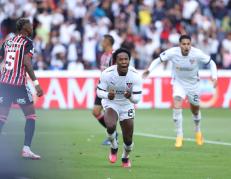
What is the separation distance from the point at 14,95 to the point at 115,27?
18588mm

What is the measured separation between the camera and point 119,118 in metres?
15.3

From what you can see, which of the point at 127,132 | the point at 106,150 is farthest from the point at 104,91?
the point at 106,150

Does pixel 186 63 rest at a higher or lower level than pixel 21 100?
higher

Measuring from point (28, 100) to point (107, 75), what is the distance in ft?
5.38

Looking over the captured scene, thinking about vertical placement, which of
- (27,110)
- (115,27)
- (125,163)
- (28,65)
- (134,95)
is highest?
(115,27)

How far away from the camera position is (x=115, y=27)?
112ft

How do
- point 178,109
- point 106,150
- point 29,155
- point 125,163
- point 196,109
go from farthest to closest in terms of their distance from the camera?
point 196,109 → point 178,109 → point 106,150 → point 29,155 → point 125,163

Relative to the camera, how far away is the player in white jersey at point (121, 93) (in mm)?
Answer: 14906

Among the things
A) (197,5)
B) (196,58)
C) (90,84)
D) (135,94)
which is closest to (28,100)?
(135,94)

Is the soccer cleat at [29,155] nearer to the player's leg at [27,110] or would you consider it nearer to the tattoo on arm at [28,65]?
the player's leg at [27,110]

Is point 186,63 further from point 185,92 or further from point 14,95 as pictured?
point 14,95

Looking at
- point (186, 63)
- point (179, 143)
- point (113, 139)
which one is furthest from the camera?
point (186, 63)

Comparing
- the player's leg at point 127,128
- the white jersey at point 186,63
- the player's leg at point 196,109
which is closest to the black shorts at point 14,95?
the player's leg at point 127,128

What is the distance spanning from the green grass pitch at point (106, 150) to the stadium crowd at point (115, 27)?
4.19 m
